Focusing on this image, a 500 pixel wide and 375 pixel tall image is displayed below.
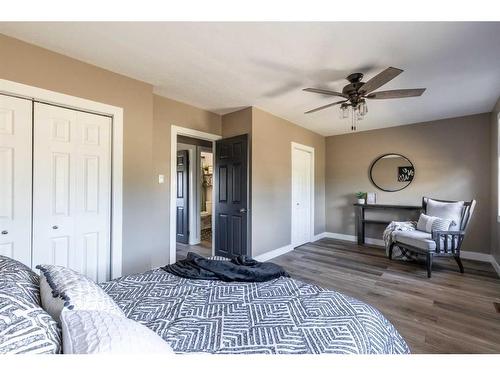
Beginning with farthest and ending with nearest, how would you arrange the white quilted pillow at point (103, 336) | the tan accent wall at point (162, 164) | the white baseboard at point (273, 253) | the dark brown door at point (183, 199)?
the dark brown door at point (183, 199) < the white baseboard at point (273, 253) < the tan accent wall at point (162, 164) < the white quilted pillow at point (103, 336)

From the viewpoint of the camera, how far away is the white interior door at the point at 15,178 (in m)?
1.88

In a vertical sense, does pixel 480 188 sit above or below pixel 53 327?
above

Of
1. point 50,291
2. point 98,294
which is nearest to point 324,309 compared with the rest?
point 98,294

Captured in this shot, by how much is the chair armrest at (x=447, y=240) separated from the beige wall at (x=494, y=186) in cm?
65

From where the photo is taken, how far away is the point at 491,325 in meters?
2.03

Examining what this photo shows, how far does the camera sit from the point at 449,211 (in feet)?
11.5

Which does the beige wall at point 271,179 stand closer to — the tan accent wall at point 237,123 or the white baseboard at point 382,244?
the tan accent wall at point 237,123

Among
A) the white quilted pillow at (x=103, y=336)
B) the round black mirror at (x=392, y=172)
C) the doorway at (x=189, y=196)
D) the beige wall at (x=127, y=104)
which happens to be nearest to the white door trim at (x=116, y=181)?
the beige wall at (x=127, y=104)

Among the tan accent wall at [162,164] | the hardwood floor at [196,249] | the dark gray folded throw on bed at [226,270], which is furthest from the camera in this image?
the hardwood floor at [196,249]

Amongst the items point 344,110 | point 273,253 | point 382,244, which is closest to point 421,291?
point 273,253

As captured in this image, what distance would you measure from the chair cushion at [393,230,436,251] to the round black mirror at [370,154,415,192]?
1.28m
